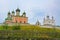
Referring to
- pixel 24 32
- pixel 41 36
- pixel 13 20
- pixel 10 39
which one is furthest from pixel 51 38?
pixel 13 20

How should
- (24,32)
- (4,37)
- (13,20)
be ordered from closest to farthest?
(4,37), (24,32), (13,20)

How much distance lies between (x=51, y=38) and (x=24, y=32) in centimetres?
305

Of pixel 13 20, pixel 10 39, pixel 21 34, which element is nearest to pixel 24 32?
pixel 21 34

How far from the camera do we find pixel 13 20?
7119 centimetres

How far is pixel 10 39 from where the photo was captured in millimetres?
24703

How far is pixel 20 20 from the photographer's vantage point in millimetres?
73875

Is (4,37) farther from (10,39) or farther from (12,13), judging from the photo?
(12,13)

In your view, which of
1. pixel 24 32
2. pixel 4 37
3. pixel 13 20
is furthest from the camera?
pixel 13 20

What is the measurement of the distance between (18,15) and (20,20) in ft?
8.26

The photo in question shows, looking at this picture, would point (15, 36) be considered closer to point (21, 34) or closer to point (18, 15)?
point (21, 34)

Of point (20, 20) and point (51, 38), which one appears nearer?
point (51, 38)

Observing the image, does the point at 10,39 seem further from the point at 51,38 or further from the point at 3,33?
the point at 51,38

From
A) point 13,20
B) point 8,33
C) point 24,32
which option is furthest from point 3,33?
point 13,20

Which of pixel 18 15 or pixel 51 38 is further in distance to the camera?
pixel 18 15
